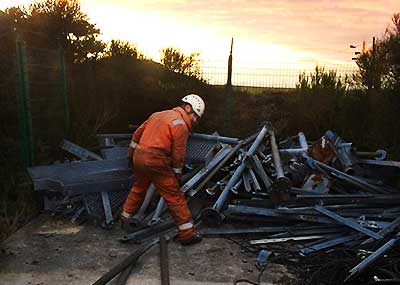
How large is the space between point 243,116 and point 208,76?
1.44m

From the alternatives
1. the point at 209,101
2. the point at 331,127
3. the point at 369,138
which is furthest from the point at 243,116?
the point at 369,138

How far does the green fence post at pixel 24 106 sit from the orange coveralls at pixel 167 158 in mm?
2842

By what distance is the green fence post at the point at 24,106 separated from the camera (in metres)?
7.81

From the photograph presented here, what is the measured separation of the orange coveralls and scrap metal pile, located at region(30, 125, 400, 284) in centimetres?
44

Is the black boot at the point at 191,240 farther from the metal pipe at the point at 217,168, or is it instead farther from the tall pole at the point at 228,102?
the tall pole at the point at 228,102

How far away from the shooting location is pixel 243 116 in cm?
1234

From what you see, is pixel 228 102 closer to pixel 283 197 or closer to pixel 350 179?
pixel 350 179

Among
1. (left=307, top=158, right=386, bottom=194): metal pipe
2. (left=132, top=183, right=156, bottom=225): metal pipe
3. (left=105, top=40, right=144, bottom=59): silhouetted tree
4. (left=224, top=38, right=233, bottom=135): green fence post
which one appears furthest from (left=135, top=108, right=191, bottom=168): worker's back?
(left=105, top=40, right=144, bottom=59): silhouetted tree

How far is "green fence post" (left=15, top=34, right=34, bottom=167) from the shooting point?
25.6ft

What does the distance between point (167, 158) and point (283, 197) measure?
178 cm

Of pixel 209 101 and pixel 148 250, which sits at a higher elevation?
pixel 209 101

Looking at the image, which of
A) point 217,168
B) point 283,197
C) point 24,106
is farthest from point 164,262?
point 24,106

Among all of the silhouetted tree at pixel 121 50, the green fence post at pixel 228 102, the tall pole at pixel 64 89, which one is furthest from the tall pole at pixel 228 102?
the tall pole at pixel 64 89

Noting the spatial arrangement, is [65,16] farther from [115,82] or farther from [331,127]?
[331,127]
